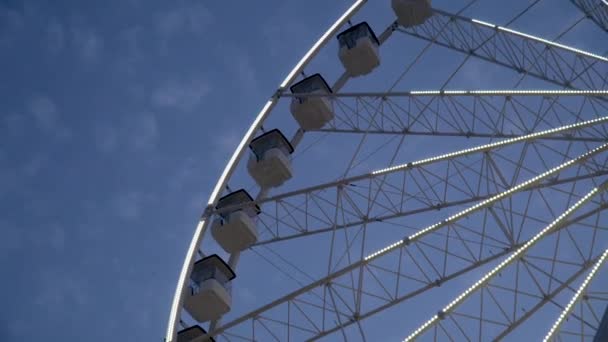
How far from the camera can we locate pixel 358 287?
19.9 meters

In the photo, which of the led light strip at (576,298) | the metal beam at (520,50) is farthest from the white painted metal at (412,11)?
the led light strip at (576,298)

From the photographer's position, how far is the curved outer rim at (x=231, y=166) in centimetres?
2048

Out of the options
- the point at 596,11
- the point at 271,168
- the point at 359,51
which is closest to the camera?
the point at 596,11

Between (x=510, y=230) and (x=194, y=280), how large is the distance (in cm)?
761

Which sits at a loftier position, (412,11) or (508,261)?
(412,11)

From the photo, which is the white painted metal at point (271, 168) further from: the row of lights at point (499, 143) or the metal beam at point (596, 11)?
the metal beam at point (596, 11)

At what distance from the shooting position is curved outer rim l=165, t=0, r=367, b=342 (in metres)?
20.5

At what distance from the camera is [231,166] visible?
23.7m

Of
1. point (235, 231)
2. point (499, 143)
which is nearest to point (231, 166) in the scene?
point (235, 231)

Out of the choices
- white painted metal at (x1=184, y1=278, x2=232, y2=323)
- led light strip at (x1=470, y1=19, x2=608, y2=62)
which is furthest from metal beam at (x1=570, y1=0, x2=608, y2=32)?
white painted metal at (x1=184, y1=278, x2=232, y2=323)

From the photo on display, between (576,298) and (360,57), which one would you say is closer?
(576,298)

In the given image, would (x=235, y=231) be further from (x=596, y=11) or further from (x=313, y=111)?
(x=596, y=11)

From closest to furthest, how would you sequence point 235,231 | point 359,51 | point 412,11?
1. point 235,231
2. point 359,51
3. point 412,11

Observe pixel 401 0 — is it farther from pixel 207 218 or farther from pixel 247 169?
pixel 207 218
